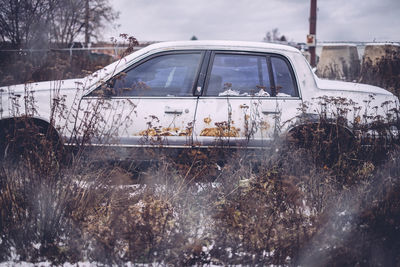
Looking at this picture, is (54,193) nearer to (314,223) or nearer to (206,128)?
(206,128)

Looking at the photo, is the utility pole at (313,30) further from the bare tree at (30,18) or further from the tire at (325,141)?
the tire at (325,141)

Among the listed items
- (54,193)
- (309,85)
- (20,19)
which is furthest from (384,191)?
→ (20,19)

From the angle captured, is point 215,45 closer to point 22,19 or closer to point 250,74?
point 250,74

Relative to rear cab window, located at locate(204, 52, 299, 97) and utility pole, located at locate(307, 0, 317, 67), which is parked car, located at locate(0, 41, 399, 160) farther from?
utility pole, located at locate(307, 0, 317, 67)

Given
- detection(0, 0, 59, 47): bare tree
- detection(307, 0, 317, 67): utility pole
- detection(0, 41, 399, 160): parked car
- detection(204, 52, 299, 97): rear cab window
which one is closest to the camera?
detection(0, 41, 399, 160): parked car

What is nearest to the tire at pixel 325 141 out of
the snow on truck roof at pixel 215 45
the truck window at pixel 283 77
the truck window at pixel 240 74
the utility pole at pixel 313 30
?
the truck window at pixel 283 77

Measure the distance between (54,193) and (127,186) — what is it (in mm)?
740

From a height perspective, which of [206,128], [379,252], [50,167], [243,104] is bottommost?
[379,252]

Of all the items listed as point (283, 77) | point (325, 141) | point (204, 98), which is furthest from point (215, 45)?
point (325, 141)

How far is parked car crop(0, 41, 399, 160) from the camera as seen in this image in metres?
3.63

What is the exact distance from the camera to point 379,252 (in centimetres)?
247

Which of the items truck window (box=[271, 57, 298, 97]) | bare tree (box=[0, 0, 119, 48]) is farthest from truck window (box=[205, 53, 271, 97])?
bare tree (box=[0, 0, 119, 48])

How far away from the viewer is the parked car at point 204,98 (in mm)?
3629

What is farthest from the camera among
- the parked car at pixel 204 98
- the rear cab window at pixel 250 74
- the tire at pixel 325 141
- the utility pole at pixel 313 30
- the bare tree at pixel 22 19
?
the utility pole at pixel 313 30
